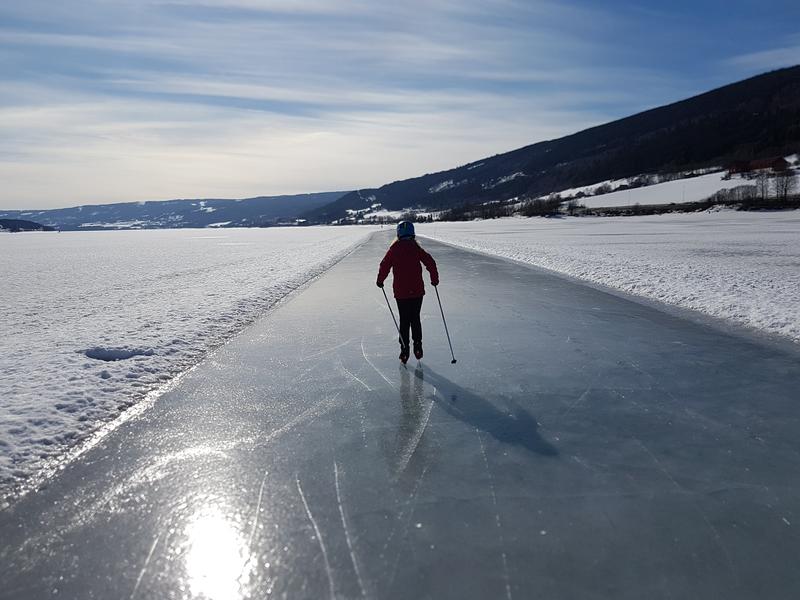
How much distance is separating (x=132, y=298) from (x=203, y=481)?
440 inches

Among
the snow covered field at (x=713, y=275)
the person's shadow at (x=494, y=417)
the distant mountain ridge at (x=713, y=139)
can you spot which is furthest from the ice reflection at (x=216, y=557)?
the distant mountain ridge at (x=713, y=139)

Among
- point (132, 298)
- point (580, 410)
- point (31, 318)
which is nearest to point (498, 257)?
point (132, 298)

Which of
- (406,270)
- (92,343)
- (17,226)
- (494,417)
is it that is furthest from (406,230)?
(17,226)

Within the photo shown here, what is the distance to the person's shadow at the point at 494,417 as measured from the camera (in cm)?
414

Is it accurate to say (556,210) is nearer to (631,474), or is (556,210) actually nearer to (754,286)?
(754,286)

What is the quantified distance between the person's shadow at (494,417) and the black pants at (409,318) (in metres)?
1.06

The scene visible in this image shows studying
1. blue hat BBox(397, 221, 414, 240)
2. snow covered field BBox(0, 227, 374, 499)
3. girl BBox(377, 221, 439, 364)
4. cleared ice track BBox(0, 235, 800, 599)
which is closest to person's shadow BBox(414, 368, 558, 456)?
cleared ice track BBox(0, 235, 800, 599)

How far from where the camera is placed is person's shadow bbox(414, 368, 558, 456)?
4.14 meters

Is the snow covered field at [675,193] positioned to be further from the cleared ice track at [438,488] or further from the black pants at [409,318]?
the cleared ice track at [438,488]

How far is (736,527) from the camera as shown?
115 inches

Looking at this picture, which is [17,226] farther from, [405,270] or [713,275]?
[405,270]

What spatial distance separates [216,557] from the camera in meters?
2.78

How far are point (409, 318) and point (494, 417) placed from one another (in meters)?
2.35

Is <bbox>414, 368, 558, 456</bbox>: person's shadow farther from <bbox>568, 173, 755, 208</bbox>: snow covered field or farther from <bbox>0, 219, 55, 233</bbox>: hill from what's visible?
<bbox>0, 219, 55, 233</bbox>: hill
